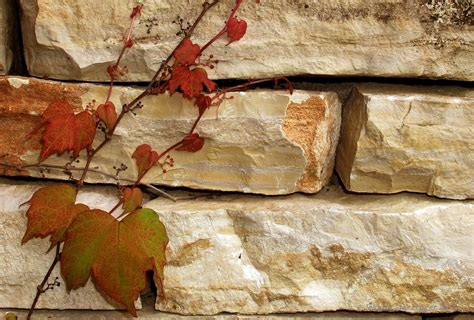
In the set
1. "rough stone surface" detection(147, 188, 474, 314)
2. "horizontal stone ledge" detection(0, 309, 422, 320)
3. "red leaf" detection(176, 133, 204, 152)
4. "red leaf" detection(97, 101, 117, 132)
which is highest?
"red leaf" detection(97, 101, 117, 132)

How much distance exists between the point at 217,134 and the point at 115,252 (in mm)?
320

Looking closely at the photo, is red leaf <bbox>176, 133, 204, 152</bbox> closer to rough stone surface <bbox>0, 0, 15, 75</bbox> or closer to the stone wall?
the stone wall

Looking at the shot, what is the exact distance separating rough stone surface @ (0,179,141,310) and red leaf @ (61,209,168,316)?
11 centimetres

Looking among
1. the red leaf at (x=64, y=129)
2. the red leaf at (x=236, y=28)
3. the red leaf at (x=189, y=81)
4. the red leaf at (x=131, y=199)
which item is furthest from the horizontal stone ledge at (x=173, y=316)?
the red leaf at (x=236, y=28)

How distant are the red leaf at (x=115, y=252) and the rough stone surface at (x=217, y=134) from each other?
5.8 inches

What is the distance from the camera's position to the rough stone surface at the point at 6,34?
1.38m

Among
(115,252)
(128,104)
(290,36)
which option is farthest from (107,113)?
(290,36)

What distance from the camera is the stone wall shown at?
4.34ft

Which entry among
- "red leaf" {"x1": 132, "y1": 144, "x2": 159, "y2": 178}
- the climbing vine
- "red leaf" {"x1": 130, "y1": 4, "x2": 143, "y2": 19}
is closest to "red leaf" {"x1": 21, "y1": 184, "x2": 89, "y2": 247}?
the climbing vine

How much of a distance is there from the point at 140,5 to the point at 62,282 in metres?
0.61

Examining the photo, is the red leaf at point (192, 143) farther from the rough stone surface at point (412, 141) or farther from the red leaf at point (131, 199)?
the rough stone surface at point (412, 141)

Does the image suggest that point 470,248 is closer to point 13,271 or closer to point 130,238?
point 130,238

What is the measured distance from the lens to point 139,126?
4.47 ft

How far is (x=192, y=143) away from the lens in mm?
1354
